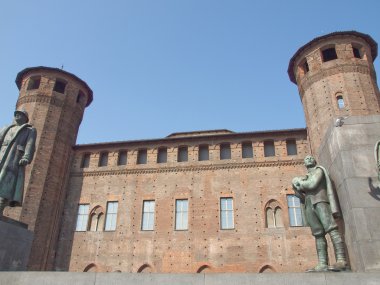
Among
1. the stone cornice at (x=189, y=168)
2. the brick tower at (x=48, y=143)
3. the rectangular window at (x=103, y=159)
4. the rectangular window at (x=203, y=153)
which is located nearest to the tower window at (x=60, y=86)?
the brick tower at (x=48, y=143)

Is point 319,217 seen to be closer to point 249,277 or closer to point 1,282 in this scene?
point 249,277

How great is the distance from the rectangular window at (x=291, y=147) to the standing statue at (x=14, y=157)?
15.1m

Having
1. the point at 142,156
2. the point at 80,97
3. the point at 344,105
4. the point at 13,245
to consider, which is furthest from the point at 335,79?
the point at 13,245

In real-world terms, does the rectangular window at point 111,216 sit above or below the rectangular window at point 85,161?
below

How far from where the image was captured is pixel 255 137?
20.2 metres

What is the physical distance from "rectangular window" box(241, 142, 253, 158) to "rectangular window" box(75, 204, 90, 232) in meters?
9.52

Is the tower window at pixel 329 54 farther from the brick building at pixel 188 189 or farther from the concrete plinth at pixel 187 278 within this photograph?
the concrete plinth at pixel 187 278

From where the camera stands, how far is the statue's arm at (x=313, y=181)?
5.52 metres

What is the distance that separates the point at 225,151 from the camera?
20.4 m

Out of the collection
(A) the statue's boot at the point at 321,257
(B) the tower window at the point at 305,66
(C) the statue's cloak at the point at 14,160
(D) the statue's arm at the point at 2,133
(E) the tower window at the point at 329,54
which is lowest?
(A) the statue's boot at the point at 321,257

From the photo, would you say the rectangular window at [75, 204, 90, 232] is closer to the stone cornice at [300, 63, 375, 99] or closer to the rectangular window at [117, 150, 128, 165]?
the rectangular window at [117, 150, 128, 165]

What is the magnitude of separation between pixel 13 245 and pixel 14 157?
1.73 meters

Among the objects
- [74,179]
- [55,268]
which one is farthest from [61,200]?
[55,268]

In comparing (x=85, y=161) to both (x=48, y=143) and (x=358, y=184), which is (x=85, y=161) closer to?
(x=48, y=143)
